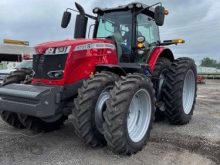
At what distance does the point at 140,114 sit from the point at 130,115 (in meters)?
0.26

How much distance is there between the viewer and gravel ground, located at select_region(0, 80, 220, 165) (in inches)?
190

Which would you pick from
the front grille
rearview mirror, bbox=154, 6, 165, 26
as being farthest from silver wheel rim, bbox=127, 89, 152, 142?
rearview mirror, bbox=154, 6, 165, 26

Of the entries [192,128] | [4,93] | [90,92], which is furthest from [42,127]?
[192,128]

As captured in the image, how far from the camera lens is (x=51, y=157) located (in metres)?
4.91

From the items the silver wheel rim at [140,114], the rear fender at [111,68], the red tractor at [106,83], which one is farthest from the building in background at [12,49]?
the silver wheel rim at [140,114]

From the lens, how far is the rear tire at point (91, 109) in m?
4.90

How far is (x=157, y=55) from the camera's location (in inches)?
271

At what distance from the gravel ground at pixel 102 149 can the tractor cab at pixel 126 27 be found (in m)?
1.65

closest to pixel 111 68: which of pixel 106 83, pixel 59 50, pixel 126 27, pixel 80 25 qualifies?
pixel 106 83

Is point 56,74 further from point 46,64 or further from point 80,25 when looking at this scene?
point 80,25

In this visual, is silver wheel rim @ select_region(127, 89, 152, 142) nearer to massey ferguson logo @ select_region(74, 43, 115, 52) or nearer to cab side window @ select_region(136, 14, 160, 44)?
massey ferguson logo @ select_region(74, 43, 115, 52)

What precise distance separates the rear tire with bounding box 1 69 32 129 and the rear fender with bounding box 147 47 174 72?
2.40 metres

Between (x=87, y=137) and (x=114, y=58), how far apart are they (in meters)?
1.80

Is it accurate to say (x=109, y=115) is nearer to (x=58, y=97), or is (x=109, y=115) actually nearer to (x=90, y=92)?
(x=90, y=92)
